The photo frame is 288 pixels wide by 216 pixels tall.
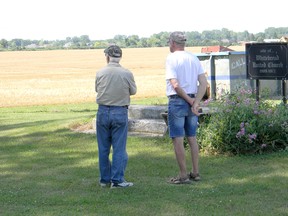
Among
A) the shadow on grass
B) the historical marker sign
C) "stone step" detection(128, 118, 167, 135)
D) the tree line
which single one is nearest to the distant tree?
the tree line

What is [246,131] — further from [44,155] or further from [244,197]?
[44,155]

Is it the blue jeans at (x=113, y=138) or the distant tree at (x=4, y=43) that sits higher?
the blue jeans at (x=113, y=138)

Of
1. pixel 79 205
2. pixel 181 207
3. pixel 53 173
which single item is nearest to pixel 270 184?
pixel 181 207

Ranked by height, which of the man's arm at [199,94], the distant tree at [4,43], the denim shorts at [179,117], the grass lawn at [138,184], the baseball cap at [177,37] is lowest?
the distant tree at [4,43]

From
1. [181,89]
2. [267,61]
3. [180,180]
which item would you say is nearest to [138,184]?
[180,180]

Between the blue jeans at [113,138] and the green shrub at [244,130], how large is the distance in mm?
2063

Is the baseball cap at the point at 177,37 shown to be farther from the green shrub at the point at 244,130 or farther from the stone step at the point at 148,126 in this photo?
the stone step at the point at 148,126

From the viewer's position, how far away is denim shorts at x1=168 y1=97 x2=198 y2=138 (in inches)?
293

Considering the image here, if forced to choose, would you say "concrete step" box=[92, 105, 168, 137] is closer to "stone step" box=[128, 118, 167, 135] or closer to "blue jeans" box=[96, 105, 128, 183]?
Answer: "stone step" box=[128, 118, 167, 135]

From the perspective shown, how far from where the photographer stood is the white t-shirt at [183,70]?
24.3 ft

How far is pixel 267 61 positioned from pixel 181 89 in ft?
11.7

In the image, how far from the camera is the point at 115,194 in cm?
709

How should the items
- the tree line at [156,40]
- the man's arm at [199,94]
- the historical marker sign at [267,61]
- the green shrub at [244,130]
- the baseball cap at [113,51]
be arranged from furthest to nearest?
the tree line at [156,40] < the historical marker sign at [267,61] < the green shrub at [244,130] < the baseball cap at [113,51] < the man's arm at [199,94]

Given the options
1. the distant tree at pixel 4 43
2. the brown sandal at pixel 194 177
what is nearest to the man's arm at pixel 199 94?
the brown sandal at pixel 194 177
